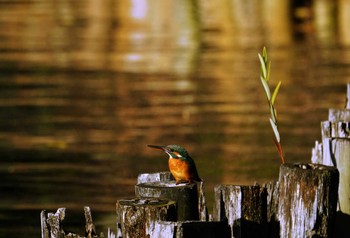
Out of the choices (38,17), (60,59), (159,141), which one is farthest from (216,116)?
(38,17)

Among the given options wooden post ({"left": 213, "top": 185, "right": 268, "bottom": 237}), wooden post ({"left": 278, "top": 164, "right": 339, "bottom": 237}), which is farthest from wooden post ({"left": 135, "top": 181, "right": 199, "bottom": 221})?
wooden post ({"left": 278, "top": 164, "right": 339, "bottom": 237})

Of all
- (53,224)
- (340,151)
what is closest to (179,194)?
(53,224)

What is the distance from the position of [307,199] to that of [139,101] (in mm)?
11025

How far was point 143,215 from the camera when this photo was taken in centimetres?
407

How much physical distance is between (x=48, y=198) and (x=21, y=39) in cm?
1616

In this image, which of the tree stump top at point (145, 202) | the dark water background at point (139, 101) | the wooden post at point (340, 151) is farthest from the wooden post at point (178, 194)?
the dark water background at point (139, 101)

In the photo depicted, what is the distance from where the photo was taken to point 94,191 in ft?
32.0

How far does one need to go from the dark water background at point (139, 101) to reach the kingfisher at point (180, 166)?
140 inches

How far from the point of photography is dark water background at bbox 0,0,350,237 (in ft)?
33.7

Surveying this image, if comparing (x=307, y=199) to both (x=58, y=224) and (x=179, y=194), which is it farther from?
(x=58, y=224)

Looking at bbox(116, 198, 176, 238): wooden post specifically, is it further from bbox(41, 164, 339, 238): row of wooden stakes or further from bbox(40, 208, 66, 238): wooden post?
bbox(40, 208, 66, 238): wooden post

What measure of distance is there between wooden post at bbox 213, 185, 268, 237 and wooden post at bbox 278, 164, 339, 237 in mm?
88

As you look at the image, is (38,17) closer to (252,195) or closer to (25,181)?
(25,181)

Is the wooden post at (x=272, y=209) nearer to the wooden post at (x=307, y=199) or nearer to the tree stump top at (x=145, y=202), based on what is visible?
the wooden post at (x=307, y=199)
